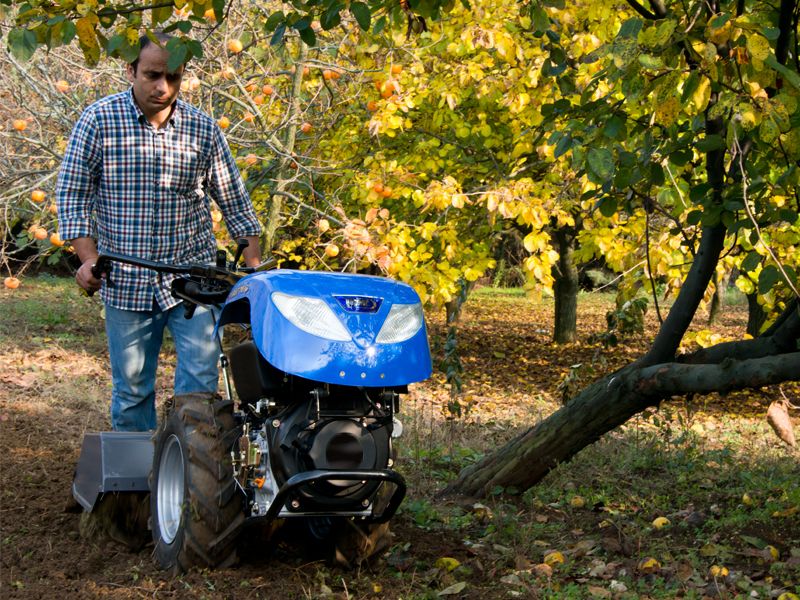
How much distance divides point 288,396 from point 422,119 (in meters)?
8.48

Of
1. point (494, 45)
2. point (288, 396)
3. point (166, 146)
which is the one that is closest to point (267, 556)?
point (288, 396)

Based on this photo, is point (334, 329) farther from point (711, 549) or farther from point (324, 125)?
point (324, 125)

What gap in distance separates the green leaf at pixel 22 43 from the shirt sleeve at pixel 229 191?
3.83 ft

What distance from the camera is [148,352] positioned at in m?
4.64

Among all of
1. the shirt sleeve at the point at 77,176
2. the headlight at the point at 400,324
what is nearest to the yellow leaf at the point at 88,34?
the shirt sleeve at the point at 77,176

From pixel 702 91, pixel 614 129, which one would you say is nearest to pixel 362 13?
pixel 614 129

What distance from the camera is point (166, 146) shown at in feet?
14.8

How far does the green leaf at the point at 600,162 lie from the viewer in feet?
11.4

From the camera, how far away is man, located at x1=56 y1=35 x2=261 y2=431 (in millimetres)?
4438

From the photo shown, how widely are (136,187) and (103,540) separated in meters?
1.49

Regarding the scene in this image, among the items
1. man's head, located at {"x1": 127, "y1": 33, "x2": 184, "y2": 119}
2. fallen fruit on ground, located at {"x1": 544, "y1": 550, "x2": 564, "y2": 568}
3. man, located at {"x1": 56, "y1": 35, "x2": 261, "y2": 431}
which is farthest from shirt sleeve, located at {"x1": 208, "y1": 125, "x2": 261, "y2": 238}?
fallen fruit on ground, located at {"x1": 544, "y1": 550, "x2": 564, "y2": 568}

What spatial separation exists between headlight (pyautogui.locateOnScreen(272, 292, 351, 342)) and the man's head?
1.34 meters

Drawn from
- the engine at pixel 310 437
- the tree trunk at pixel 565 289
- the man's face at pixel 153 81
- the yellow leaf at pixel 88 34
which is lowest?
the tree trunk at pixel 565 289

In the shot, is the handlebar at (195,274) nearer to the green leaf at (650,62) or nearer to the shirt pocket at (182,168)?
the shirt pocket at (182,168)
